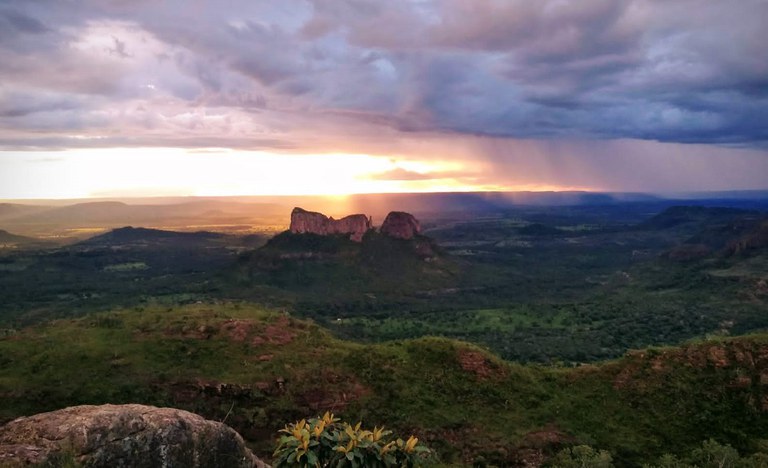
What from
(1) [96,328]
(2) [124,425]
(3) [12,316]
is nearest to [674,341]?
(1) [96,328]

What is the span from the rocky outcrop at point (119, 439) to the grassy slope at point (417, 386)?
50.8 feet

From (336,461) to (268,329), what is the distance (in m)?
31.2

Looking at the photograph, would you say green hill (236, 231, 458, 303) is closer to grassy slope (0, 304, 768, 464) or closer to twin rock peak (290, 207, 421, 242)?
twin rock peak (290, 207, 421, 242)

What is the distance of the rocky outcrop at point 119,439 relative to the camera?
12.3m

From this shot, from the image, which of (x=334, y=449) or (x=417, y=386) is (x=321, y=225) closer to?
(x=417, y=386)

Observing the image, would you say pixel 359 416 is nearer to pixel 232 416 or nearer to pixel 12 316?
pixel 232 416

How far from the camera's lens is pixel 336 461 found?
487 inches

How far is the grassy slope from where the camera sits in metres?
30.3

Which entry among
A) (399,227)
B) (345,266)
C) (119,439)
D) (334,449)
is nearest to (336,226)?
(345,266)

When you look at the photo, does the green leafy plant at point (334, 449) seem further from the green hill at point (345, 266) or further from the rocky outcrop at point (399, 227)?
the rocky outcrop at point (399, 227)

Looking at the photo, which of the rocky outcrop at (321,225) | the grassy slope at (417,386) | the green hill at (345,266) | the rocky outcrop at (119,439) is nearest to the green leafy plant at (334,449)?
the rocky outcrop at (119,439)

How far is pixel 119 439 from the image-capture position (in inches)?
508

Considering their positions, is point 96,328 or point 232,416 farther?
point 96,328

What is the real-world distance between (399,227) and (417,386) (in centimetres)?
15766
